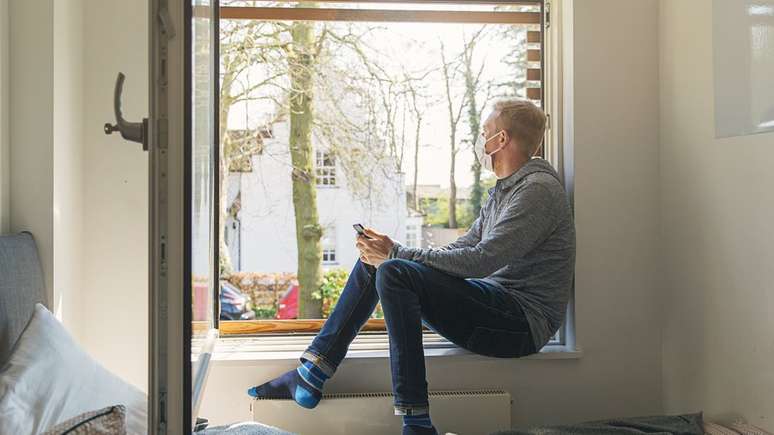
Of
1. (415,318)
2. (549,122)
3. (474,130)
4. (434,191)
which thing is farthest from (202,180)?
(549,122)

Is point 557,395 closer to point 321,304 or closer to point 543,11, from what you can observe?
point 321,304

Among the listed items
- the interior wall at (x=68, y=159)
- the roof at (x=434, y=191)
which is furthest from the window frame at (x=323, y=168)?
the interior wall at (x=68, y=159)

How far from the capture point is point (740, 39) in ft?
6.79

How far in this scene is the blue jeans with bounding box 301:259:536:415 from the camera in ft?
6.88

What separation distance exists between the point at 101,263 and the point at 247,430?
2.54 ft

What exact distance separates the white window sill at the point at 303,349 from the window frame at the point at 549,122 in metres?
0.03

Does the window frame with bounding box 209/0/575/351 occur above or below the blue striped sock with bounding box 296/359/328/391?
above

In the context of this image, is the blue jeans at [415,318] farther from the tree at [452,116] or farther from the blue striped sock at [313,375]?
the tree at [452,116]

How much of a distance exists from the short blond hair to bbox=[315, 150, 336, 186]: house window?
0.60 m

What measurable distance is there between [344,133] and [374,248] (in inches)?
21.2

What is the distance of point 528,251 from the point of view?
222 cm

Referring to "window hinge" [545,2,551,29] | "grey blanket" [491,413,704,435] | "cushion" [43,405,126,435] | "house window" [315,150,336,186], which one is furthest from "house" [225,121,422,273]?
"cushion" [43,405,126,435]

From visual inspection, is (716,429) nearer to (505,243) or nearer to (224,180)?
(505,243)

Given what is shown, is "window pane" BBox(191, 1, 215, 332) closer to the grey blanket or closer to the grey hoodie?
the grey hoodie
